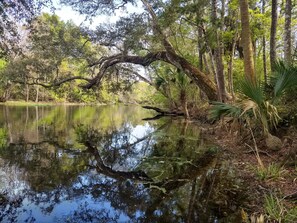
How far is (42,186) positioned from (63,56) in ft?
48.3

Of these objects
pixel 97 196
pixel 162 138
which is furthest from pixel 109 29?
pixel 97 196

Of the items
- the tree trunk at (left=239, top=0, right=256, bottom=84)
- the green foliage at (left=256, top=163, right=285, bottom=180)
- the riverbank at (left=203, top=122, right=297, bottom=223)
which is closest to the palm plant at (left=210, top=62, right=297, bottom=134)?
the riverbank at (left=203, top=122, right=297, bottom=223)

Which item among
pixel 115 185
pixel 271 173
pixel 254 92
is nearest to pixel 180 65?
pixel 254 92

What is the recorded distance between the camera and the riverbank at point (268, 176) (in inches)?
132

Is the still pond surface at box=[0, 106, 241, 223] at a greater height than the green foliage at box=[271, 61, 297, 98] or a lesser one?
lesser

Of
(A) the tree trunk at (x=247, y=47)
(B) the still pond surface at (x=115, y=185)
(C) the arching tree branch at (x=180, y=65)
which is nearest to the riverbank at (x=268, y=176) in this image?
(B) the still pond surface at (x=115, y=185)

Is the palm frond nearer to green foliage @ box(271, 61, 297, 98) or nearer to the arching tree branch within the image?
green foliage @ box(271, 61, 297, 98)

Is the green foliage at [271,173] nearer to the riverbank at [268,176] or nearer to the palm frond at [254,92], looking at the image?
the riverbank at [268,176]

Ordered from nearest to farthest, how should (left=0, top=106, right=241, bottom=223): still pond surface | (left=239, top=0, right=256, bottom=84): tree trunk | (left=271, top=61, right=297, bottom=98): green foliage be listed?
(left=0, top=106, right=241, bottom=223): still pond surface, (left=271, top=61, right=297, bottom=98): green foliage, (left=239, top=0, right=256, bottom=84): tree trunk

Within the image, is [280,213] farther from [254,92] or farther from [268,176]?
[254,92]

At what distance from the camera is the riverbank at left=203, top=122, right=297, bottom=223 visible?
11.0 feet

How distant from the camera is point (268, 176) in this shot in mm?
4672

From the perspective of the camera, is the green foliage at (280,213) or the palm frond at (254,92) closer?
the green foliage at (280,213)

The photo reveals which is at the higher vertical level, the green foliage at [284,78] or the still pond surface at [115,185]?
the green foliage at [284,78]
